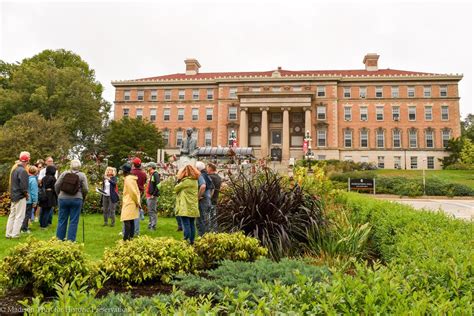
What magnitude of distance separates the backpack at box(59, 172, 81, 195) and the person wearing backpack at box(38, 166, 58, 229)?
3.02 metres

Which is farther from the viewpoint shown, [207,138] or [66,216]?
[207,138]

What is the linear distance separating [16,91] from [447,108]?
60291mm

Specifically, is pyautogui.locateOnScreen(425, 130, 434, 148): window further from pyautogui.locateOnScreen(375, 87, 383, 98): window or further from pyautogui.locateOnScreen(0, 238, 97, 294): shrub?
pyautogui.locateOnScreen(0, 238, 97, 294): shrub

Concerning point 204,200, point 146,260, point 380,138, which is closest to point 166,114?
point 380,138

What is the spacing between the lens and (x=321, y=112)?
5641 centimetres

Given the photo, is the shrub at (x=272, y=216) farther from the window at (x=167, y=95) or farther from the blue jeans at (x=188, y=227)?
the window at (x=167, y=95)

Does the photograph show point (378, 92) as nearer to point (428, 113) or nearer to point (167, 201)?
point (428, 113)

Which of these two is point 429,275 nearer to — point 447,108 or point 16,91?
point 16,91

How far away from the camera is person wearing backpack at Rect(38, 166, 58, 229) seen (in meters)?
9.88

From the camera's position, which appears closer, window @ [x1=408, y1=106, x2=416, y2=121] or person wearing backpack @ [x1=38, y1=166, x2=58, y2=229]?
person wearing backpack @ [x1=38, y1=166, x2=58, y2=229]

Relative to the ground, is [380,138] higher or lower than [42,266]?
higher

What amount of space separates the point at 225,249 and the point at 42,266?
2.38m

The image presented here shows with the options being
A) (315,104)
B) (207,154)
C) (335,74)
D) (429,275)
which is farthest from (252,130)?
(429,275)

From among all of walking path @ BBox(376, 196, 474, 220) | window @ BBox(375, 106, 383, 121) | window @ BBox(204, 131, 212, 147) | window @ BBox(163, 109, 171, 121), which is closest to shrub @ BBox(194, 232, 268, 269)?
walking path @ BBox(376, 196, 474, 220)
